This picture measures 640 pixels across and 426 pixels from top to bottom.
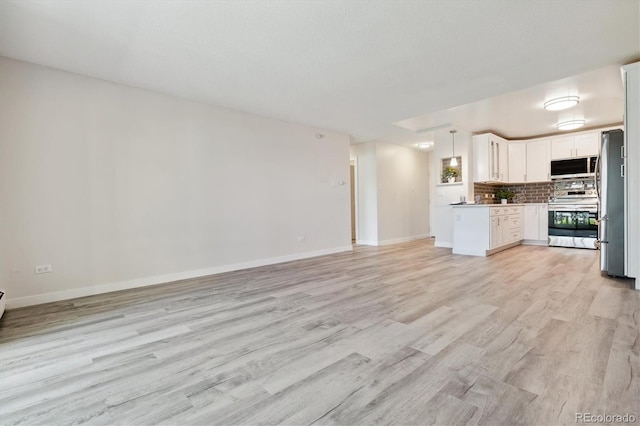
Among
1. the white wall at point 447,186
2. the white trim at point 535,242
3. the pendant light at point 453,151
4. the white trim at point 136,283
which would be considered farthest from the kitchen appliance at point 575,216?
the white trim at point 136,283

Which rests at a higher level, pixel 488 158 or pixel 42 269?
pixel 488 158

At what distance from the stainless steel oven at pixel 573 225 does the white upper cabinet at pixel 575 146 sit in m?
1.15

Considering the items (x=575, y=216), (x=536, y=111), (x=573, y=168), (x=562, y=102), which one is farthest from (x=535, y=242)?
(x=562, y=102)

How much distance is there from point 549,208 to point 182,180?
7.34m

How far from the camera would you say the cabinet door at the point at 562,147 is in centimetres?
652

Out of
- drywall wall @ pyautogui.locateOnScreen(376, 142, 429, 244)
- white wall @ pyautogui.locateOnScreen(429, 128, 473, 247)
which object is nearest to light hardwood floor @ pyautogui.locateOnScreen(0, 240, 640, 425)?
white wall @ pyautogui.locateOnScreen(429, 128, 473, 247)

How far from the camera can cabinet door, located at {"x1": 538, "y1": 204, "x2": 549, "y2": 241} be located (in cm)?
657

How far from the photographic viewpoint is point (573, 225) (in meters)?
6.09

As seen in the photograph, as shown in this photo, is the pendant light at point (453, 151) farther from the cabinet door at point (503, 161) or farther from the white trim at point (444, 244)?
the white trim at point (444, 244)

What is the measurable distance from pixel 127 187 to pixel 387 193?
5.70 m

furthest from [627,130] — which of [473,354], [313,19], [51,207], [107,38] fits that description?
[51,207]

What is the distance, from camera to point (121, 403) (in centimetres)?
151

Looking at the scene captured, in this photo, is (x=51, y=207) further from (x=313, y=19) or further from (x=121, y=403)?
(x=313, y=19)

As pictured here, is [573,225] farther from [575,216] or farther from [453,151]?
[453,151]
